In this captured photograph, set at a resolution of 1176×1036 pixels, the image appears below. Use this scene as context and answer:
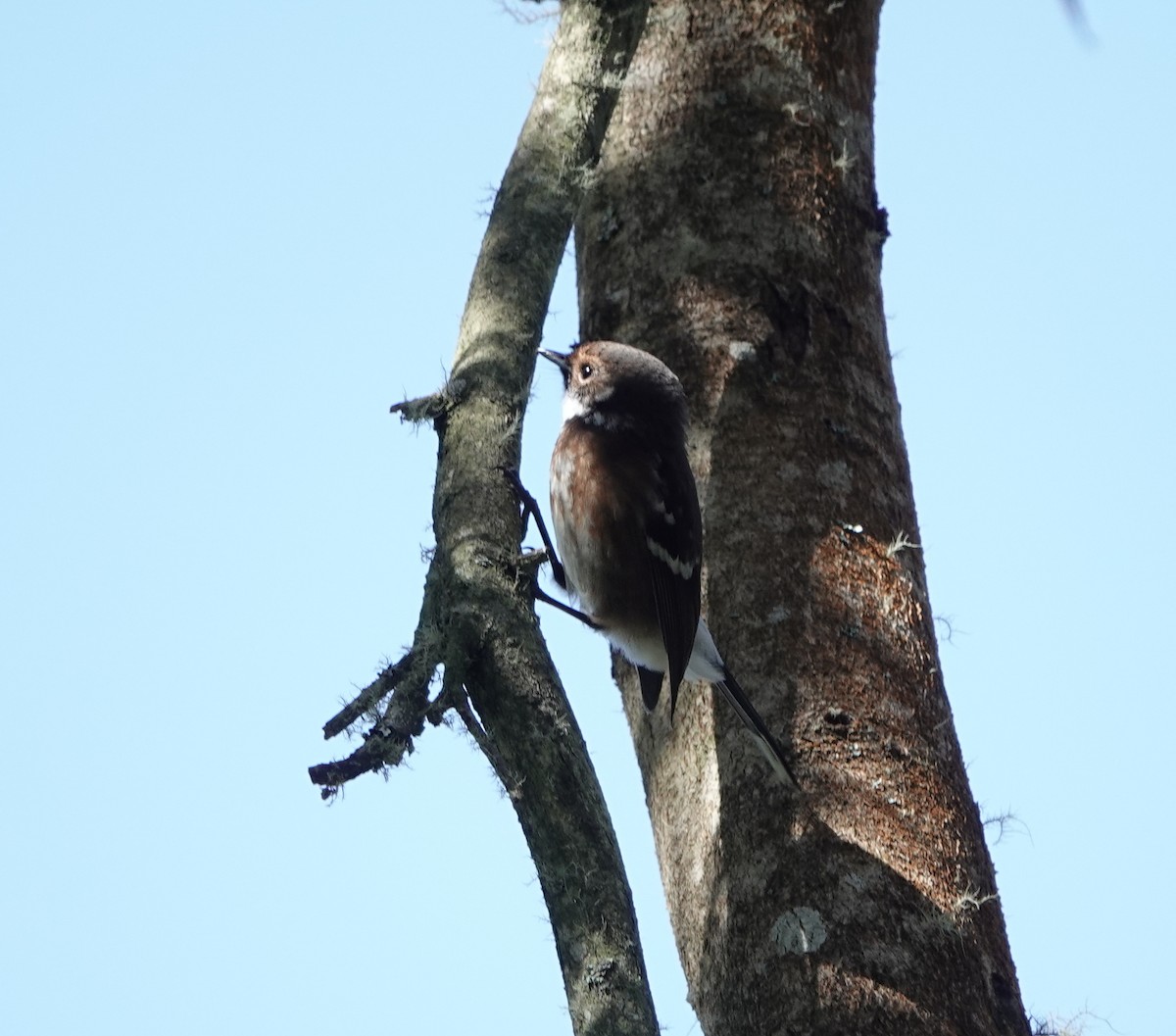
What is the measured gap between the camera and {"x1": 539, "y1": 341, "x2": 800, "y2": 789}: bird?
4.52 metres

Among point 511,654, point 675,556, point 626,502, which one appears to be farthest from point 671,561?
point 511,654

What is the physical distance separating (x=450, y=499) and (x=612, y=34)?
1.70 metres

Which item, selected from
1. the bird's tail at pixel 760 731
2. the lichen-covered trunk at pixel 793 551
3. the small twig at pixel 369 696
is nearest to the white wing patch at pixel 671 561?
the lichen-covered trunk at pixel 793 551

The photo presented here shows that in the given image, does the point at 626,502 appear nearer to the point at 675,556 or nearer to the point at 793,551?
the point at 675,556

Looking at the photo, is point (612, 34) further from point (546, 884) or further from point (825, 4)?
point (546, 884)

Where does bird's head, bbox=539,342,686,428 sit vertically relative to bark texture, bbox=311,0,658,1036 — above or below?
above

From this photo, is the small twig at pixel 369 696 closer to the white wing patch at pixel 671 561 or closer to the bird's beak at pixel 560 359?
the white wing patch at pixel 671 561

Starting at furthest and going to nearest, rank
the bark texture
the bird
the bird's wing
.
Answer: the bird < the bird's wing < the bark texture

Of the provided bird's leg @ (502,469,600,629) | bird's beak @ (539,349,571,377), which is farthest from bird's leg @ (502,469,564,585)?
bird's beak @ (539,349,571,377)

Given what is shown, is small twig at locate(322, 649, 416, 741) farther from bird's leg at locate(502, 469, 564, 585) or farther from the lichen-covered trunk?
the lichen-covered trunk

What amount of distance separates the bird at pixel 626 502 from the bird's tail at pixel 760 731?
0.49 m

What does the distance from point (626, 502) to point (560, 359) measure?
0.67 metres

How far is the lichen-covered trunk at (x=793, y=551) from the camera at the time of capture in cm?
342

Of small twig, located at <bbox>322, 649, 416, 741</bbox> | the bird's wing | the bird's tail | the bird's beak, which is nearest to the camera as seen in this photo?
small twig, located at <bbox>322, 649, 416, 741</bbox>
